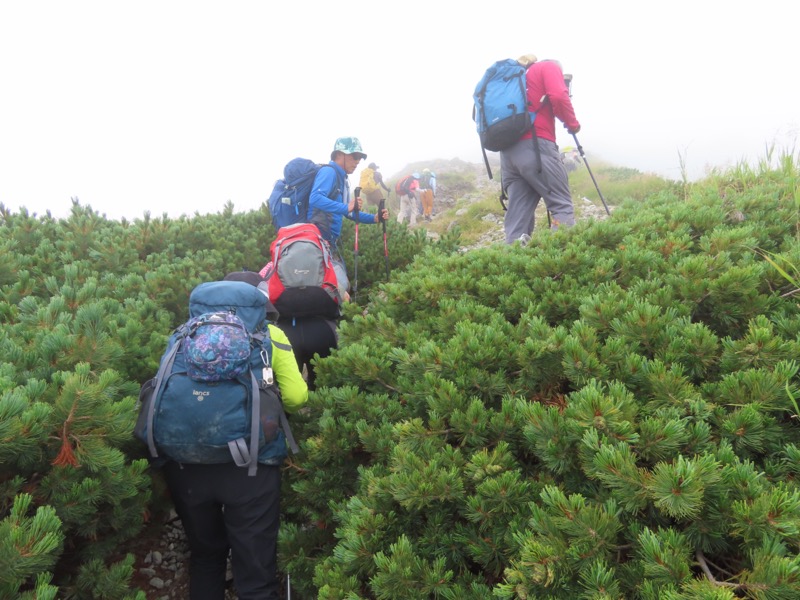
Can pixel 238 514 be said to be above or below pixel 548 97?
below

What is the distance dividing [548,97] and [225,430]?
538 centimetres

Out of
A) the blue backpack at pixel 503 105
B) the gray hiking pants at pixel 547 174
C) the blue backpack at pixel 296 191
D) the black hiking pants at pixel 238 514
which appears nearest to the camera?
the black hiking pants at pixel 238 514

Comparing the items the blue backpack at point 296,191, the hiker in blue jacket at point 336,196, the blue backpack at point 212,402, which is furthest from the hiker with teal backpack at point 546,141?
the blue backpack at point 212,402

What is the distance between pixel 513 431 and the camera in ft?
6.95

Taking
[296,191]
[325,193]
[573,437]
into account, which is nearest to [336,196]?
[325,193]

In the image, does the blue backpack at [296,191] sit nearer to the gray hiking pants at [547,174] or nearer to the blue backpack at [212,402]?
the gray hiking pants at [547,174]

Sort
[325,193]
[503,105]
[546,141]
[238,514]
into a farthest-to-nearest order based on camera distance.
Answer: [325,193]
[546,141]
[503,105]
[238,514]

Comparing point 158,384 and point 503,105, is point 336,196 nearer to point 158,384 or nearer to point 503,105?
point 503,105

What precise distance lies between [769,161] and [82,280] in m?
8.34

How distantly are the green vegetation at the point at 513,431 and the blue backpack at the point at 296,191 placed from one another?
9.23 ft

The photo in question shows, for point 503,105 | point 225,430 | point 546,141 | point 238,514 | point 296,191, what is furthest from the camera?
point 296,191

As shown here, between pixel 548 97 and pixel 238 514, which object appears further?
pixel 548 97

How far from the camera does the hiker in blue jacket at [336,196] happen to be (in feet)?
19.3

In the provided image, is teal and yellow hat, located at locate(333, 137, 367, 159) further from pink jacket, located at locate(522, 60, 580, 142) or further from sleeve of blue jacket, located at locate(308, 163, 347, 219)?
pink jacket, located at locate(522, 60, 580, 142)
